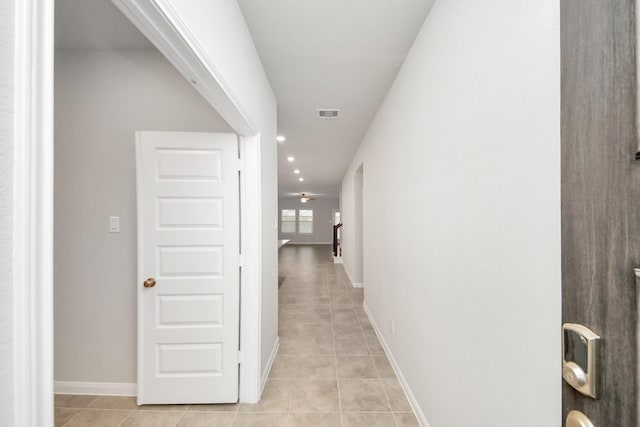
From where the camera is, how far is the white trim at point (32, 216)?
0.41 meters

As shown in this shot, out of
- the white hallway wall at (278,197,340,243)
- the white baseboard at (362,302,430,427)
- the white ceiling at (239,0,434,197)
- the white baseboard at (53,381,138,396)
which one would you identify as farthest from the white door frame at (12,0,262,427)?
the white hallway wall at (278,197,340,243)

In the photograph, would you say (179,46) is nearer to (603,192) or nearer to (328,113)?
(603,192)

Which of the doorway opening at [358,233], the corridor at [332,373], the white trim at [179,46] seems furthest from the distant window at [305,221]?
the white trim at [179,46]

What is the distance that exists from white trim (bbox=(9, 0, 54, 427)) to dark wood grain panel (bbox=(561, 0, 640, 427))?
89cm

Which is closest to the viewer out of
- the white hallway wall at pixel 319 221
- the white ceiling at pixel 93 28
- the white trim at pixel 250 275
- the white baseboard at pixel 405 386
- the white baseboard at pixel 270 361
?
the white ceiling at pixel 93 28

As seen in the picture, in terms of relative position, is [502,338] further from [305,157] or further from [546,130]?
[305,157]

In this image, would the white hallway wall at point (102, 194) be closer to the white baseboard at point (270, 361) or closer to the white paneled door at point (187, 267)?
the white paneled door at point (187, 267)

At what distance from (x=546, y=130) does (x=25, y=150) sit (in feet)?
3.98

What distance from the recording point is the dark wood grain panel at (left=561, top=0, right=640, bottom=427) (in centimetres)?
37

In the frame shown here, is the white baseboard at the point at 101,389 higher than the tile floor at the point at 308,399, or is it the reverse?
the white baseboard at the point at 101,389

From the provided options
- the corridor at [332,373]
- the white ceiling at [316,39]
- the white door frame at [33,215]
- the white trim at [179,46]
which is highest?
the white ceiling at [316,39]

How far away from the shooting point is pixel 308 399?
2031 mm

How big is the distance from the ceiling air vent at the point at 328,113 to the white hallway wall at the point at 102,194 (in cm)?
145

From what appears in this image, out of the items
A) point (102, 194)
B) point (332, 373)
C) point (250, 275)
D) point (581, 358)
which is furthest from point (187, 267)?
point (581, 358)
